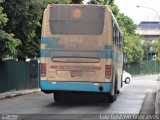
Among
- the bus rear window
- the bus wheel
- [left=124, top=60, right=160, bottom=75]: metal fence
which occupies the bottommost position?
[left=124, top=60, right=160, bottom=75]: metal fence

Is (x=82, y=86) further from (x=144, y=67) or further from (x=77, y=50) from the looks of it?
(x=144, y=67)

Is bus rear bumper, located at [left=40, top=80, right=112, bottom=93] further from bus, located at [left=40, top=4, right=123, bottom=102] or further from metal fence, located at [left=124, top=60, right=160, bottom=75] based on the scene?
metal fence, located at [left=124, top=60, right=160, bottom=75]

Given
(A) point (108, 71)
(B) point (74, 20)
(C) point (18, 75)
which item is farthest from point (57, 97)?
(C) point (18, 75)

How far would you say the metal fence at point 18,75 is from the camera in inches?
1097

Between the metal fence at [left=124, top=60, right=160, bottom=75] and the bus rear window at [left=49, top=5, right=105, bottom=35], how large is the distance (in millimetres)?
58088

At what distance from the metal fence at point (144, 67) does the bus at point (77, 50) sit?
58123 mm

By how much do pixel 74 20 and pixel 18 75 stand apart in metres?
12.2

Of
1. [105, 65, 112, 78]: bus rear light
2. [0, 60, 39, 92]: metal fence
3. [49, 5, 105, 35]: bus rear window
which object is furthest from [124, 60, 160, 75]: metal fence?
[105, 65, 112, 78]: bus rear light

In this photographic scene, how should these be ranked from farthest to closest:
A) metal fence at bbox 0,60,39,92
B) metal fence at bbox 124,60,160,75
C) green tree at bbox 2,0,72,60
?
metal fence at bbox 124,60,160,75
metal fence at bbox 0,60,39,92
green tree at bbox 2,0,72,60

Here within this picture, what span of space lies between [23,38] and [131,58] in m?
49.8

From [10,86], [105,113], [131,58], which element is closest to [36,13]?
[10,86]

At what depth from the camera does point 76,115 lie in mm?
15375

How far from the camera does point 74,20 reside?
61.8 ft

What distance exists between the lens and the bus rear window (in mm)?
18672
